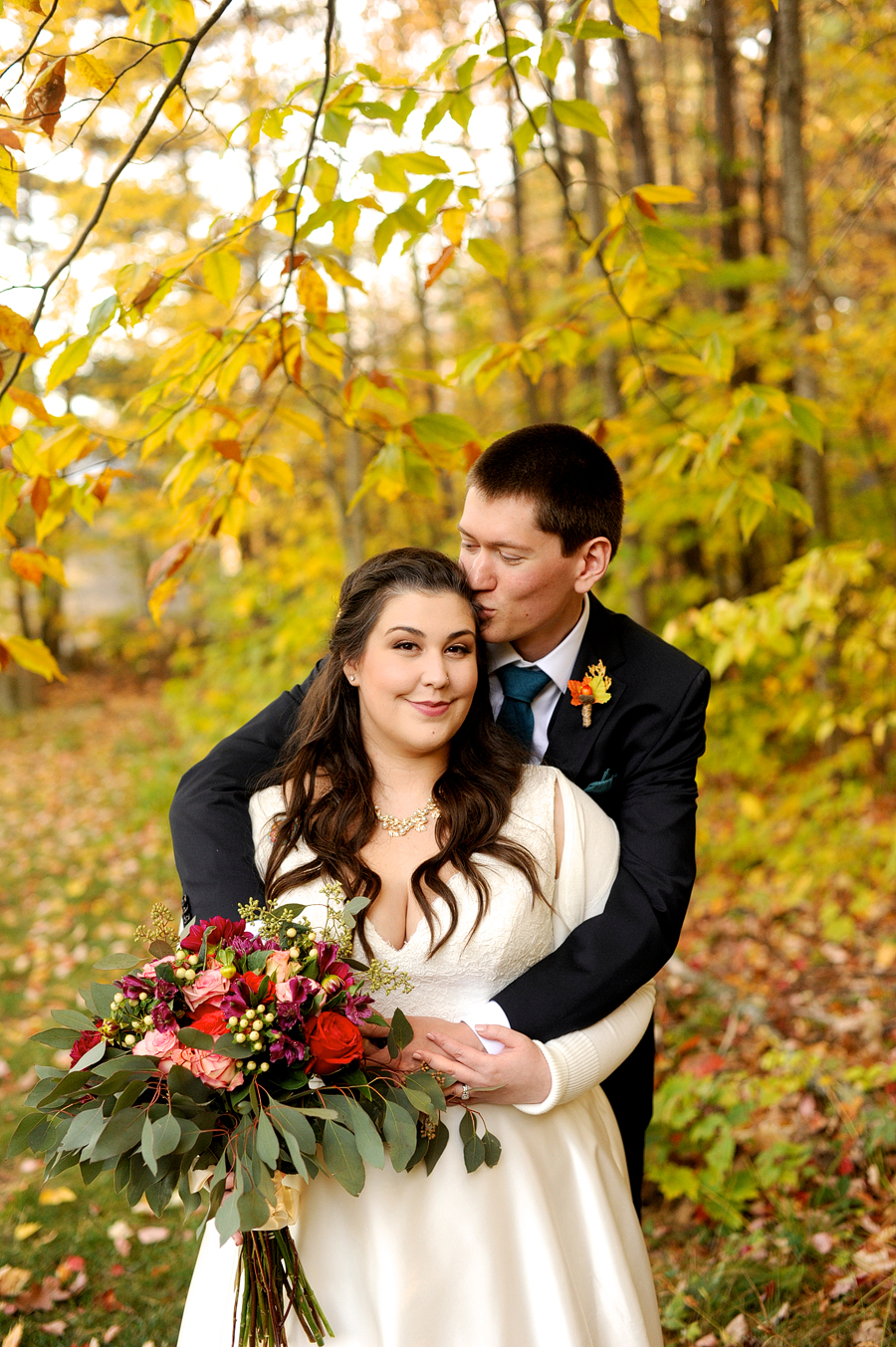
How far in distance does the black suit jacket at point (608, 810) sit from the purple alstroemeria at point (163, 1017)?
50cm

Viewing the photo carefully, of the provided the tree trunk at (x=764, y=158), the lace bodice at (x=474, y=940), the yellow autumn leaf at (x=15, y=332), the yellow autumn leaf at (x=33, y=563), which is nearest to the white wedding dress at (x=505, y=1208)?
the lace bodice at (x=474, y=940)

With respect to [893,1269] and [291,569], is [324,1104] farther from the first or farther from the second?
A: [291,569]

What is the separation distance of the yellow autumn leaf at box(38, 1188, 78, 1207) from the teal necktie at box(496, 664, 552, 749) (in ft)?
9.03

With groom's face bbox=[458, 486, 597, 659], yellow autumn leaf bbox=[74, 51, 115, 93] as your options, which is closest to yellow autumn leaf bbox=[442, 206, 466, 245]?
groom's face bbox=[458, 486, 597, 659]

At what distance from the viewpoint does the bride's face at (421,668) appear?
232 cm

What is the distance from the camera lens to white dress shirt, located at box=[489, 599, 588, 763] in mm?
2756

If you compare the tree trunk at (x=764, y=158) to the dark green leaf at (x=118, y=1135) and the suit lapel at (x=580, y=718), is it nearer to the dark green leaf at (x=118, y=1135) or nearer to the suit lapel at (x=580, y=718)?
the suit lapel at (x=580, y=718)

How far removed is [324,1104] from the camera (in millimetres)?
1768

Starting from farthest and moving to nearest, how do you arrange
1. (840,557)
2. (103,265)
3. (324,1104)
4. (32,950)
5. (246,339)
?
(103,265), (32,950), (840,557), (246,339), (324,1104)

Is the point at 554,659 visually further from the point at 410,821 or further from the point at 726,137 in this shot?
the point at 726,137

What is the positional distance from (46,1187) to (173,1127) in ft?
10.2

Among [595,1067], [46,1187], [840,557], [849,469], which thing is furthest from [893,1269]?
[849,469]

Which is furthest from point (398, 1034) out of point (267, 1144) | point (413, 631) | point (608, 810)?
point (608, 810)

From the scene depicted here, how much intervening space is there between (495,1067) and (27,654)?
1602mm
